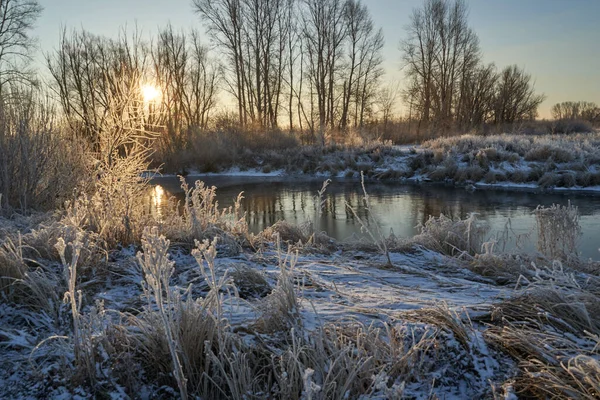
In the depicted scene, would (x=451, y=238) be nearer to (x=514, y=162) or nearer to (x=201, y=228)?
(x=201, y=228)

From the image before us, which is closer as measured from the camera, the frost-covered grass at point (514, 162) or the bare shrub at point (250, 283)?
the bare shrub at point (250, 283)

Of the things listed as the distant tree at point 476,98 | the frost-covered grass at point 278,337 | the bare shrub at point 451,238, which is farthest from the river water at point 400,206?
the distant tree at point 476,98

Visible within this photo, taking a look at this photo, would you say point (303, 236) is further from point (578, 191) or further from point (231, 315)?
point (578, 191)

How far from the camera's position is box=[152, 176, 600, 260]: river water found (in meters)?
8.34

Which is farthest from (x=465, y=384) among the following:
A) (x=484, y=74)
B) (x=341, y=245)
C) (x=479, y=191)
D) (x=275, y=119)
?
(x=484, y=74)

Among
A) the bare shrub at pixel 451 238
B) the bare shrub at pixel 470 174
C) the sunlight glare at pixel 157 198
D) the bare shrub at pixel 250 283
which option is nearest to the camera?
the bare shrub at pixel 250 283

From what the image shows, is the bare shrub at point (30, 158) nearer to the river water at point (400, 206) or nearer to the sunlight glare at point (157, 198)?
the sunlight glare at point (157, 198)

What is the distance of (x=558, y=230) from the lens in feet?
16.5

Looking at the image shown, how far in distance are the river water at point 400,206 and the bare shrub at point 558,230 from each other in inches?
49.8

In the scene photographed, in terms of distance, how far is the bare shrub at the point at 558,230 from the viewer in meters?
4.95

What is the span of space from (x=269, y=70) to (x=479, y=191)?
18.9 metres

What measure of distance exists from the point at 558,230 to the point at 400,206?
6478 millimetres

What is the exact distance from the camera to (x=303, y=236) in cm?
557

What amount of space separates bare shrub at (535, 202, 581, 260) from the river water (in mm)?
1264
